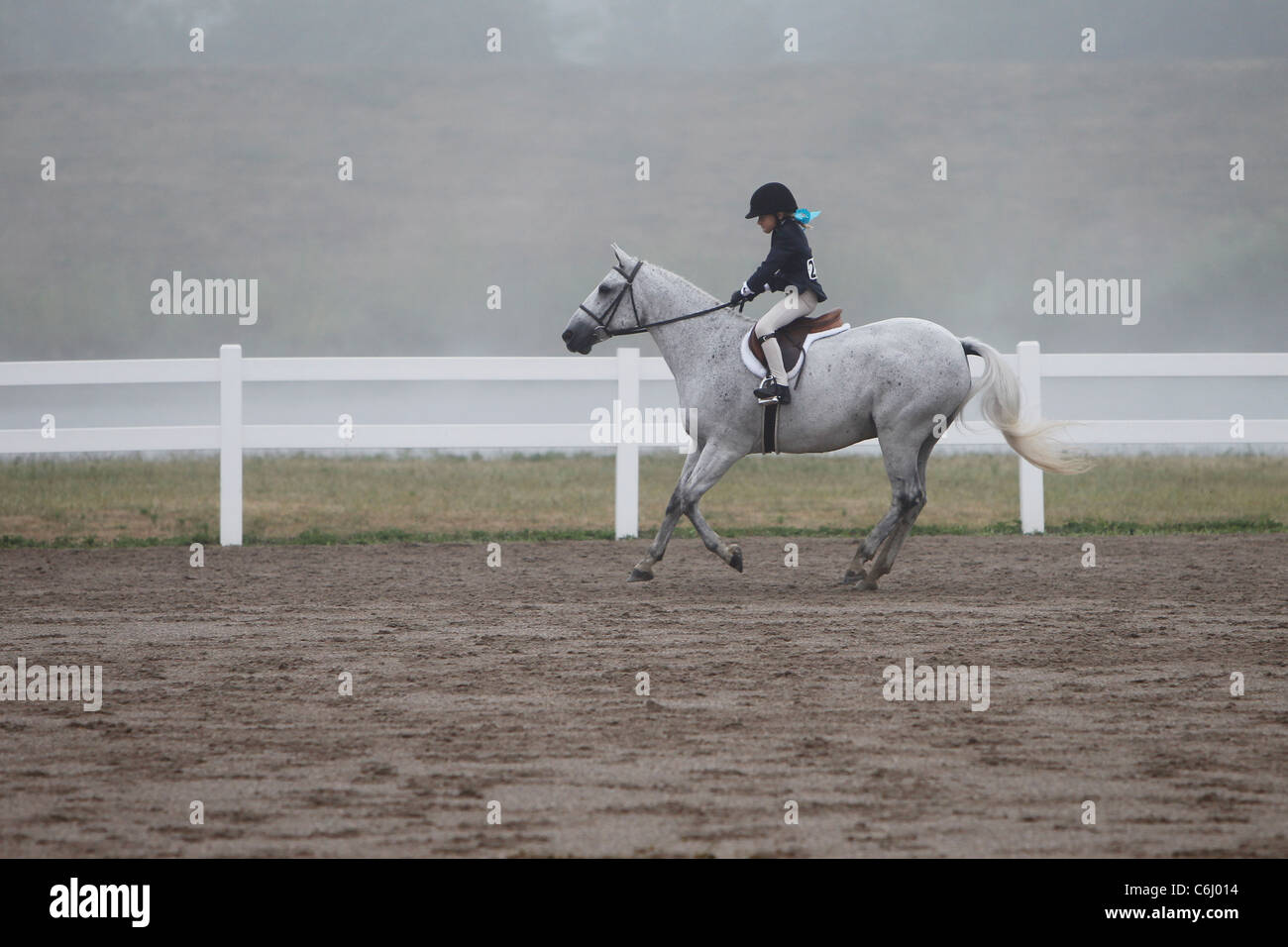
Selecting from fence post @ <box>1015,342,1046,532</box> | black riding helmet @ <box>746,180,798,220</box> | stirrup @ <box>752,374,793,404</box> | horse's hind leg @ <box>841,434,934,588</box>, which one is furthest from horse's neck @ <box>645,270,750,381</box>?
fence post @ <box>1015,342,1046,532</box>

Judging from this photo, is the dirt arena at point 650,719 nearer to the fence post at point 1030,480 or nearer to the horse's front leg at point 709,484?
the horse's front leg at point 709,484

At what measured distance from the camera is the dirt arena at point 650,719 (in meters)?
4.50

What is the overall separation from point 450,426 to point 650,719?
8415mm

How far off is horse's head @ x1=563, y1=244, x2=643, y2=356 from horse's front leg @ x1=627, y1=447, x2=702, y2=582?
107 cm

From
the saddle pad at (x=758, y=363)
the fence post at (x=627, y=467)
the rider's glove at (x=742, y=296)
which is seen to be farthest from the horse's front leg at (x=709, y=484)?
the fence post at (x=627, y=467)

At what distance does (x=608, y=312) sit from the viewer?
35.2ft

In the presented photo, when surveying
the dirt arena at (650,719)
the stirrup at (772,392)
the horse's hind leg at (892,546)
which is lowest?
the dirt arena at (650,719)

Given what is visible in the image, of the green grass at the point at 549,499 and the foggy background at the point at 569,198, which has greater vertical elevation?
the foggy background at the point at 569,198

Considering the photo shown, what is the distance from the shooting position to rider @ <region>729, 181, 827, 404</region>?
10.0 metres

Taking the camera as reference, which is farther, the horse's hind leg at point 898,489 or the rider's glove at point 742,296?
the horse's hind leg at point 898,489
